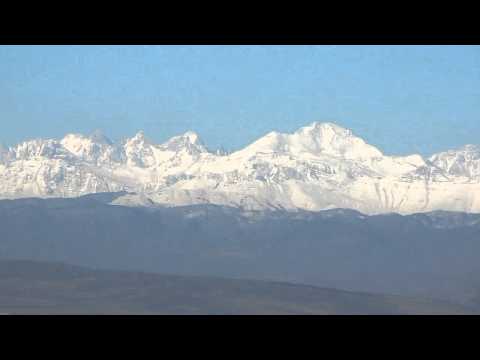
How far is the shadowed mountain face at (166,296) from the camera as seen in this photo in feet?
472

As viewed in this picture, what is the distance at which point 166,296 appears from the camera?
155125mm

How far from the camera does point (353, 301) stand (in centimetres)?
15138

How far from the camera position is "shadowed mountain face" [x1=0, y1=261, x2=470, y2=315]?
144 metres
